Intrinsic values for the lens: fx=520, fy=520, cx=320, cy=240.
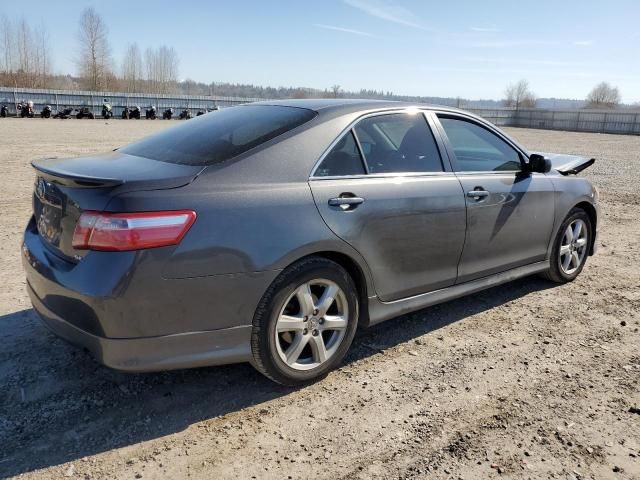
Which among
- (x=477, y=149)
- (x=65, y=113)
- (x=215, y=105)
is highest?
(x=215, y=105)

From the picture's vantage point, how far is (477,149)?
14.4 feet

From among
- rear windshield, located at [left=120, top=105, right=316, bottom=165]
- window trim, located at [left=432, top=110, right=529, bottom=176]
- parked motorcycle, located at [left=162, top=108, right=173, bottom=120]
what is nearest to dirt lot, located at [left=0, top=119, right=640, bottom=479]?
window trim, located at [left=432, top=110, right=529, bottom=176]

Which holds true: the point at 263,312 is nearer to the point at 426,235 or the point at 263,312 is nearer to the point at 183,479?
the point at 183,479

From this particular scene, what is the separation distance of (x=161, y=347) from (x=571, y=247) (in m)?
4.18

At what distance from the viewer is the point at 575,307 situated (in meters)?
4.64

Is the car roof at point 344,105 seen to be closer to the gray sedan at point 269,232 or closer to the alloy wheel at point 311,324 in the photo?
the gray sedan at point 269,232

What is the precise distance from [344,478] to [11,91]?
44.4 m

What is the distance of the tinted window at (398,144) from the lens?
3508mm

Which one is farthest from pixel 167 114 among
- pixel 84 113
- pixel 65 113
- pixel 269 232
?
pixel 269 232

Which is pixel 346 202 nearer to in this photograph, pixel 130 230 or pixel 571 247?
pixel 130 230

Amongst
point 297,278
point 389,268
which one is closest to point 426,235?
point 389,268

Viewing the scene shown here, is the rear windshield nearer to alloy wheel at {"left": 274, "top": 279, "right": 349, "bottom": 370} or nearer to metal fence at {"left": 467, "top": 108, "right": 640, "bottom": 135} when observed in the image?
alloy wheel at {"left": 274, "top": 279, "right": 349, "bottom": 370}

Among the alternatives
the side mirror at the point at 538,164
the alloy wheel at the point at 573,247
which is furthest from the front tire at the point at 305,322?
the alloy wheel at the point at 573,247

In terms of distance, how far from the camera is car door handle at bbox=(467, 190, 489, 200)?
12.9 feet
